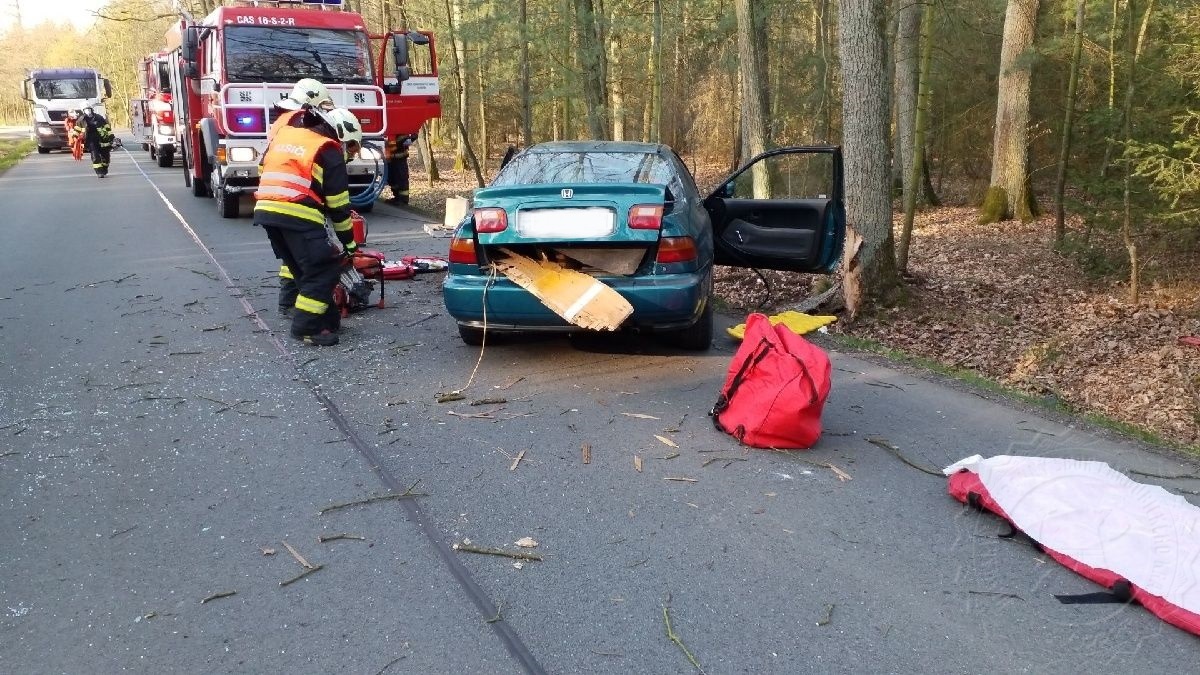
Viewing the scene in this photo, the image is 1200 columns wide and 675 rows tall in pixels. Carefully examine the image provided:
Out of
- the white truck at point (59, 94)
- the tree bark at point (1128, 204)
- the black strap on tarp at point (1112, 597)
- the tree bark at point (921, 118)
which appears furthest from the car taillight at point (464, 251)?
the white truck at point (59, 94)

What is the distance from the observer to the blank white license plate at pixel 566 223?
5625mm

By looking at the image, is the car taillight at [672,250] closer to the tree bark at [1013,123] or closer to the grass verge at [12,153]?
the tree bark at [1013,123]

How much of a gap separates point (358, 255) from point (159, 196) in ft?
39.5

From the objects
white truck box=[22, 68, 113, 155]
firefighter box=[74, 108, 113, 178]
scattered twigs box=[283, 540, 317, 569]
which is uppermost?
white truck box=[22, 68, 113, 155]

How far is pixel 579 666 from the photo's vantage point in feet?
9.16

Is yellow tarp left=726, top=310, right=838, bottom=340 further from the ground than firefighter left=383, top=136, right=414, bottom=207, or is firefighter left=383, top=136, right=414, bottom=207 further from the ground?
firefighter left=383, top=136, right=414, bottom=207

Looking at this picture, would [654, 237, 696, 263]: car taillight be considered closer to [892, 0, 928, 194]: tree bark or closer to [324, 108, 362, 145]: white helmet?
[324, 108, 362, 145]: white helmet

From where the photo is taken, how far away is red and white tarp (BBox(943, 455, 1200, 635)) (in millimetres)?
3150

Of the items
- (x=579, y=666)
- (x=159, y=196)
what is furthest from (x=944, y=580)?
(x=159, y=196)

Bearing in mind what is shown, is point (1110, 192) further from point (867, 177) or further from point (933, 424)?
point (933, 424)

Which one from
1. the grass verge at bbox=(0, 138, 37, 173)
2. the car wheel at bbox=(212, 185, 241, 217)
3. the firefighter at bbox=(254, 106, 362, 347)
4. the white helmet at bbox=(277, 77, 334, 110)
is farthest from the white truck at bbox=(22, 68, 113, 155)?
Result: the firefighter at bbox=(254, 106, 362, 347)

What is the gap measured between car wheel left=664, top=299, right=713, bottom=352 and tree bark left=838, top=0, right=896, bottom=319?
170 centimetres

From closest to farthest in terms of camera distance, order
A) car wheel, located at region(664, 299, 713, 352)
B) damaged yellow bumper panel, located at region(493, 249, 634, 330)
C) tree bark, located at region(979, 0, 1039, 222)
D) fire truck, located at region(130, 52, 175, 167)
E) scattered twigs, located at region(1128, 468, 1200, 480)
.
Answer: scattered twigs, located at region(1128, 468, 1200, 480) → damaged yellow bumper panel, located at region(493, 249, 634, 330) → car wheel, located at region(664, 299, 713, 352) → tree bark, located at region(979, 0, 1039, 222) → fire truck, located at region(130, 52, 175, 167)

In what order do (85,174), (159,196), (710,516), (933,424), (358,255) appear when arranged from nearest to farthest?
(710,516) < (933,424) < (358,255) < (159,196) < (85,174)
